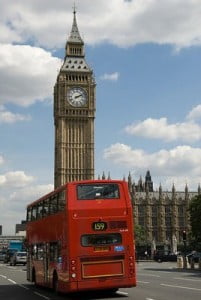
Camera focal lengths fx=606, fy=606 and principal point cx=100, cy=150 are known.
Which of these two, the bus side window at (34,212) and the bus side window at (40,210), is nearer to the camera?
the bus side window at (40,210)

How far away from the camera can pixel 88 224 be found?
18.9 m

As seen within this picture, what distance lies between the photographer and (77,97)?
139 meters

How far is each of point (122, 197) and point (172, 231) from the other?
448 ft

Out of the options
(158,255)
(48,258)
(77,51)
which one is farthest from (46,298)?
(77,51)

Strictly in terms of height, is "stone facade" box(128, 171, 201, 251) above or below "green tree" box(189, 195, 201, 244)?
above

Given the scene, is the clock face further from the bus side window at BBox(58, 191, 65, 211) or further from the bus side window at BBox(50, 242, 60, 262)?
the bus side window at BBox(58, 191, 65, 211)

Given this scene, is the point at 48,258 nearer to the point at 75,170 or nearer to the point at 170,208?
the point at 75,170

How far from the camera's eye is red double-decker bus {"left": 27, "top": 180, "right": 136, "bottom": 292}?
1877 cm

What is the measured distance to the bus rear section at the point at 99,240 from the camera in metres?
18.8

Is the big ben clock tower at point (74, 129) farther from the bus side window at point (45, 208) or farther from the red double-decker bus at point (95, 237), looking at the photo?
the red double-decker bus at point (95, 237)

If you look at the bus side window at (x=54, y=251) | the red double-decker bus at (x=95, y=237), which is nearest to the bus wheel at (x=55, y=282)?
the bus side window at (x=54, y=251)

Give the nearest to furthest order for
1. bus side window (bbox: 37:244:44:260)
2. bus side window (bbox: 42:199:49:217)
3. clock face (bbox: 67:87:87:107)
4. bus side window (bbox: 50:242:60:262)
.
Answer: bus side window (bbox: 50:242:60:262) → bus side window (bbox: 42:199:49:217) → bus side window (bbox: 37:244:44:260) → clock face (bbox: 67:87:87:107)

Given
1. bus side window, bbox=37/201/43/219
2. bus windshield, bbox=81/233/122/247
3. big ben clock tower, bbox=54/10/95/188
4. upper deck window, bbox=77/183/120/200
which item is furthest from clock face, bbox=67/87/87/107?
bus windshield, bbox=81/233/122/247

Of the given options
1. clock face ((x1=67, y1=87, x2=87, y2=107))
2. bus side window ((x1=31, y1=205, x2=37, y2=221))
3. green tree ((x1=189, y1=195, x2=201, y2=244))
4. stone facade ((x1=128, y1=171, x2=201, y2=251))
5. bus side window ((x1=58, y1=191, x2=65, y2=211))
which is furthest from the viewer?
stone facade ((x1=128, y1=171, x2=201, y2=251))
